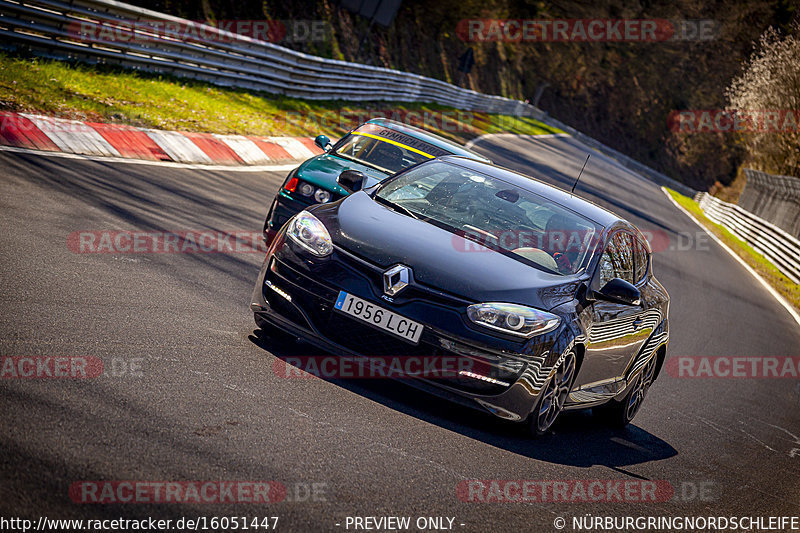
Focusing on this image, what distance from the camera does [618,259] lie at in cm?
701

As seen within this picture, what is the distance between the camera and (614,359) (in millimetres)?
6820

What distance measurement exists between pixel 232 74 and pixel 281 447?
17380mm

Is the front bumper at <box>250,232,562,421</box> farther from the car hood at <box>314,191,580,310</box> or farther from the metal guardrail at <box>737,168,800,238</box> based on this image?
the metal guardrail at <box>737,168,800,238</box>

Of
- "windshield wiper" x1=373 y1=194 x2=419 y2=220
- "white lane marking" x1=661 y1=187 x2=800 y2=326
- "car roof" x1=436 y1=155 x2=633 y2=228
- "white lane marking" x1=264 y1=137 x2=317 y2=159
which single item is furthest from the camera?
"white lane marking" x1=661 y1=187 x2=800 y2=326

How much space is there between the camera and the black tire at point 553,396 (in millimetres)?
5840

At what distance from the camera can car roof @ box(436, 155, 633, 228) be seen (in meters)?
7.10

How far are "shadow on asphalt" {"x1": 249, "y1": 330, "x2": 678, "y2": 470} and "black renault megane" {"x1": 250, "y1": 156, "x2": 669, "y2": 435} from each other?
17 cm

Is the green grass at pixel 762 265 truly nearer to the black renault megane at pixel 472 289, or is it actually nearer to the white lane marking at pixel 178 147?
the white lane marking at pixel 178 147

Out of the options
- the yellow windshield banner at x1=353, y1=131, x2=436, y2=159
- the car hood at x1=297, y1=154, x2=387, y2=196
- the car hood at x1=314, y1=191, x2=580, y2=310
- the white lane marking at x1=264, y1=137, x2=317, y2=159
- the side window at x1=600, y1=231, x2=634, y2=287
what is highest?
the side window at x1=600, y1=231, x2=634, y2=287

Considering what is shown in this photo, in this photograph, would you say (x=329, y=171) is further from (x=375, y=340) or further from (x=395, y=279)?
(x=375, y=340)

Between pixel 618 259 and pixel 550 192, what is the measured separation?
75 centimetres

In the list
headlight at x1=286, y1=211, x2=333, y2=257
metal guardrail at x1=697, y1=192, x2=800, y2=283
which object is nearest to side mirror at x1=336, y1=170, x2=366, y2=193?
headlight at x1=286, y1=211, x2=333, y2=257

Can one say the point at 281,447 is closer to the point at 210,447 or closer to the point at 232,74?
the point at 210,447

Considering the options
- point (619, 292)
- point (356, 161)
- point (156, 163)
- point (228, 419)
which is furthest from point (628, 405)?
point (156, 163)
